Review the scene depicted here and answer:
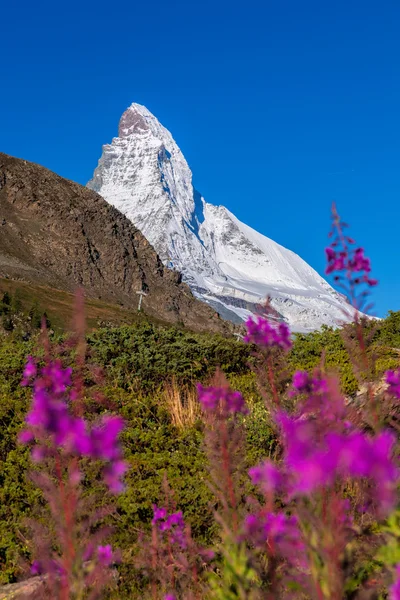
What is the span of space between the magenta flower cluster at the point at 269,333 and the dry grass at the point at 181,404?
474 centimetres

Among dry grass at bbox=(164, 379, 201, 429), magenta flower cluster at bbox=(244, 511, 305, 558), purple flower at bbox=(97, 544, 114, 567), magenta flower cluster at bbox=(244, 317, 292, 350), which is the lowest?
purple flower at bbox=(97, 544, 114, 567)

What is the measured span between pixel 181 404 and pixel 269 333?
5672mm

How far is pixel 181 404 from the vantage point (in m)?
8.85

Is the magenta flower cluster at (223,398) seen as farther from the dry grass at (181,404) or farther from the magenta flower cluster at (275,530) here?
the dry grass at (181,404)

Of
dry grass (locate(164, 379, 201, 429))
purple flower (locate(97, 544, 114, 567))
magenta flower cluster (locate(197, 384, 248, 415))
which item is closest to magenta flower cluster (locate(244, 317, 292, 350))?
magenta flower cluster (locate(197, 384, 248, 415))

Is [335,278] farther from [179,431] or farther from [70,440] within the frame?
[179,431]

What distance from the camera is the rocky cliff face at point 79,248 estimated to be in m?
82.2

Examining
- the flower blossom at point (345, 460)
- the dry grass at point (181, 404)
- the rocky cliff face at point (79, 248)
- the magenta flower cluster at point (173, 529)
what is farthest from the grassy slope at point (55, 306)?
the flower blossom at point (345, 460)

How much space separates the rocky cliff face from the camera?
82250 mm

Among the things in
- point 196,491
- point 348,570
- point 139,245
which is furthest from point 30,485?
point 139,245

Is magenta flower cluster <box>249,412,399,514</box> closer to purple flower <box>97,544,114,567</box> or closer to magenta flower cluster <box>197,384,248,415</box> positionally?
magenta flower cluster <box>197,384,248,415</box>

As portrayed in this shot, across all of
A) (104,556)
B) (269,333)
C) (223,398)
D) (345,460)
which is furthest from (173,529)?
(345,460)

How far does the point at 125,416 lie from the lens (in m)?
7.90

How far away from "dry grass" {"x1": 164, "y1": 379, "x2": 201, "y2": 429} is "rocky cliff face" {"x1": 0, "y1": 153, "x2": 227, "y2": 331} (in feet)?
221
